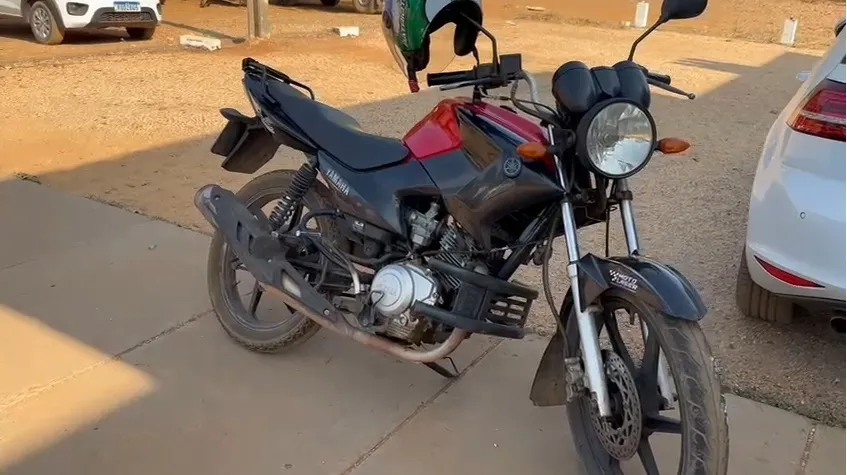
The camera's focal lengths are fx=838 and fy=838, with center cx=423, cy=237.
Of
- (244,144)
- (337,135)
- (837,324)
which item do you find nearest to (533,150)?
(337,135)

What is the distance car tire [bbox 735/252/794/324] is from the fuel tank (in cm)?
149

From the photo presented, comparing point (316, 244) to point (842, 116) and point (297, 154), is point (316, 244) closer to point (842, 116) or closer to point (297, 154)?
point (842, 116)

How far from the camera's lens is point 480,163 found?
270 cm

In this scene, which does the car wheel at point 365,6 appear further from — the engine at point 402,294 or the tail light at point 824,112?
the engine at point 402,294

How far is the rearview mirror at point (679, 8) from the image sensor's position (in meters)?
2.36

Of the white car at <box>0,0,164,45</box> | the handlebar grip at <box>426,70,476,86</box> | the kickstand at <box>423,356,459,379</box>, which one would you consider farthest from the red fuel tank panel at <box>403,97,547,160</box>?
the white car at <box>0,0,164,45</box>

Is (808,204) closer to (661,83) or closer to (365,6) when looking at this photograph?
(661,83)

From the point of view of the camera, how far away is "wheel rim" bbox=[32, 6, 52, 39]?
10.9m

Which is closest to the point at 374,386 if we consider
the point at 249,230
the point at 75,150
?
the point at 249,230

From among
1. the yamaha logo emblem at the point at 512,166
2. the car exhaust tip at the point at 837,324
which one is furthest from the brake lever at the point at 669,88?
the car exhaust tip at the point at 837,324

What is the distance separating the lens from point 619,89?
2.37 meters

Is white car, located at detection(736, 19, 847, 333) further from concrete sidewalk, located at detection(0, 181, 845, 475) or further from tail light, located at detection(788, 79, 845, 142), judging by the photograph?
concrete sidewalk, located at detection(0, 181, 845, 475)

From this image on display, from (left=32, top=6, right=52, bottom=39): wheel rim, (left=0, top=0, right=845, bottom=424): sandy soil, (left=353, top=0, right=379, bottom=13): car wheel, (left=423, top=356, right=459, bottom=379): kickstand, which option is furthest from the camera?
(left=353, top=0, right=379, bottom=13): car wheel

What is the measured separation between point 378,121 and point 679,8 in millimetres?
4956
